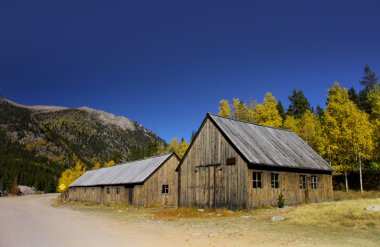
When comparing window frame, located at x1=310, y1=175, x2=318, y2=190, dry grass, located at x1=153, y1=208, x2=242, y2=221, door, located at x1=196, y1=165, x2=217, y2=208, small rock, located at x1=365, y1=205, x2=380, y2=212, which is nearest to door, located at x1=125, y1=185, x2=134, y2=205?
door, located at x1=196, y1=165, x2=217, y2=208

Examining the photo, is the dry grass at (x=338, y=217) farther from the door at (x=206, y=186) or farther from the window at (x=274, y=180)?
the door at (x=206, y=186)

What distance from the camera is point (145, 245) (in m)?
12.4

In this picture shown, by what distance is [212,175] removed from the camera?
30.1 metres

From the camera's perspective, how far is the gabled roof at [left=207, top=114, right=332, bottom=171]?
28.3 metres

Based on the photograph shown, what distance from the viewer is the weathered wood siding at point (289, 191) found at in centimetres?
2727

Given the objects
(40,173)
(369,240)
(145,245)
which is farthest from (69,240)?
A: (40,173)

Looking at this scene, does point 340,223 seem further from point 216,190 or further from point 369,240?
point 216,190

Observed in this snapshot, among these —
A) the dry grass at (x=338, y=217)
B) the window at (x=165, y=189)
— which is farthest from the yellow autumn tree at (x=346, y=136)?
the dry grass at (x=338, y=217)

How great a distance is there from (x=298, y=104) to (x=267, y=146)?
59.5 metres

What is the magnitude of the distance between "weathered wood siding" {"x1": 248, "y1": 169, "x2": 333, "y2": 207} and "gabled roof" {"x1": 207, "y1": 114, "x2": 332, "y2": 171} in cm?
95

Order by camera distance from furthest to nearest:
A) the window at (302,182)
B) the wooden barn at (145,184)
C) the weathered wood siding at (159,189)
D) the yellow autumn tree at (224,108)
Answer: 1. the yellow autumn tree at (224,108)
2. the wooden barn at (145,184)
3. the weathered wood siding at (159,189)
4. the window at (302,182)

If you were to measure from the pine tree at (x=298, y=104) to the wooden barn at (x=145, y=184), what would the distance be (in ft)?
162

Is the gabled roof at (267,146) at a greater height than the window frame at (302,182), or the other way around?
the gabled roof at (267,146)

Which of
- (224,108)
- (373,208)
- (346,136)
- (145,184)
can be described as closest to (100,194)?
(145,184)
